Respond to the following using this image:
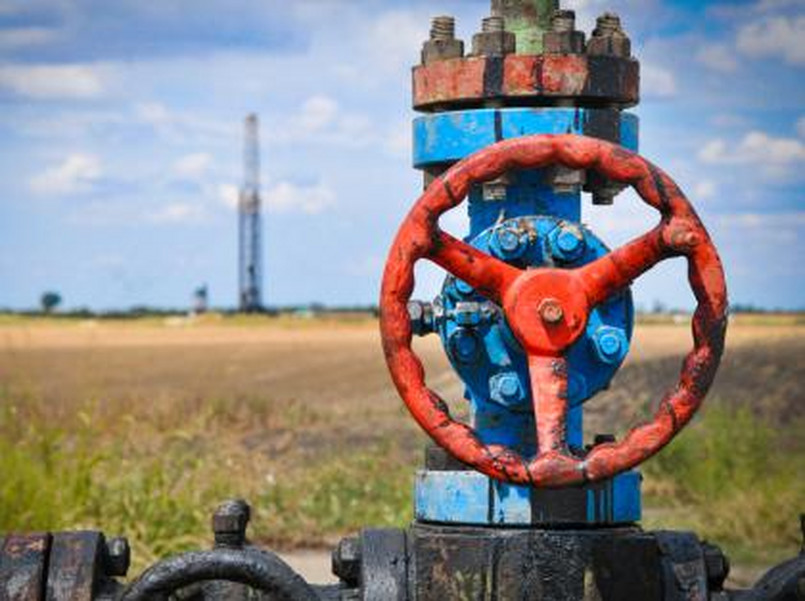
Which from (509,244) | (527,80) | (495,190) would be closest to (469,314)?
(509,244)

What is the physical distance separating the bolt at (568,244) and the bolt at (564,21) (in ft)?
1.70

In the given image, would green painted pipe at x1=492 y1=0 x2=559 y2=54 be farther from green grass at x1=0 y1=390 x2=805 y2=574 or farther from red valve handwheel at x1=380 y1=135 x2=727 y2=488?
green grass at x1=0 y1=390 x2=805 y2=574

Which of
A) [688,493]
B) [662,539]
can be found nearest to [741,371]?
[688,493]

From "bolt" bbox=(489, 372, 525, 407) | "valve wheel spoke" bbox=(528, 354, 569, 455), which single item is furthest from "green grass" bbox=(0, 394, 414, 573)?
"valve wheel spoke" bbox=(528, 354, 569, 455)

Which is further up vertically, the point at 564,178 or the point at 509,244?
the point at 564,178

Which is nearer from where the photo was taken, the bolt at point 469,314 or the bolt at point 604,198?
the bolt at point 469,314

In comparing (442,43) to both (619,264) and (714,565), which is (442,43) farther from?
(714,565)

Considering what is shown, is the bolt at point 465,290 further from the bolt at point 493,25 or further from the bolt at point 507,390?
the bolt at point 493,25

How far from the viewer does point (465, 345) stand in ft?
15.0

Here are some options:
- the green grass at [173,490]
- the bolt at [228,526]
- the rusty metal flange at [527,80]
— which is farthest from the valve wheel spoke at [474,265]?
the green grass at [173,490]

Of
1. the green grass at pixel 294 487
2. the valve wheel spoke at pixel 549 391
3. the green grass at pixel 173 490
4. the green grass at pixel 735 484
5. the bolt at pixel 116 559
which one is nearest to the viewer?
the valve wheel spoke at pixel 549 391

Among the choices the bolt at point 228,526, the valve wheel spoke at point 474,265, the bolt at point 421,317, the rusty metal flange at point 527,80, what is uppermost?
the rusty metal flange at point 527,80

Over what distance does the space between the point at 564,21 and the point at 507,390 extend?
2.97 ft

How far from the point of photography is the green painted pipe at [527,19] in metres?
4.74
